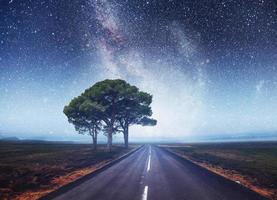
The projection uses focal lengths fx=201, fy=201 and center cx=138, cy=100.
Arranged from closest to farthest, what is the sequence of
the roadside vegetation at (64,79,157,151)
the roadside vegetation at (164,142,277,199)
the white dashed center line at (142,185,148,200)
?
the white dashed center line at (142,185,148,200), the roadside vegetation at (164,142,277,199), the roadside vegetation at (64,79,157,151)

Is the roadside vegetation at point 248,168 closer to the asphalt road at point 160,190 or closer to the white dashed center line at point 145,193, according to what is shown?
the asphalt road at point 160,190

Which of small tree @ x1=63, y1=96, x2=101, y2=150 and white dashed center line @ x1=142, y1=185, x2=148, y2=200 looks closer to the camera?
white dashed center line @ x1=142, y1=185, x2=148, y2=200

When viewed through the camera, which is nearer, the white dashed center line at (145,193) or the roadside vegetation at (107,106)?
the white dashed center line at (145,193)

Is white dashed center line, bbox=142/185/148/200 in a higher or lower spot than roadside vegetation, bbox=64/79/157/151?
lower

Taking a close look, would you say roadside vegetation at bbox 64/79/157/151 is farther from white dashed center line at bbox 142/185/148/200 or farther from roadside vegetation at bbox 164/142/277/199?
white dashed center line at bbox 142/185/148/200

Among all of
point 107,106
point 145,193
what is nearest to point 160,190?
point 145,193

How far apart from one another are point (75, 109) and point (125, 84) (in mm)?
10875

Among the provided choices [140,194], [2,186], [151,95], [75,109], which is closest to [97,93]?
[75,109]

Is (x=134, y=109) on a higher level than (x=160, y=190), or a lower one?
higher

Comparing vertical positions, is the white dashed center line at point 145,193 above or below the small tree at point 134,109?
below

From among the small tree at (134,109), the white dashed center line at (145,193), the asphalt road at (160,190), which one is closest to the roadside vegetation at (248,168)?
the asphalt road at (160,190)

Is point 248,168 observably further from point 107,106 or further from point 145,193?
point 107,106

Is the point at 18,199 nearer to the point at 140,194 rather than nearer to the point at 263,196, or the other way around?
the point at 140,194

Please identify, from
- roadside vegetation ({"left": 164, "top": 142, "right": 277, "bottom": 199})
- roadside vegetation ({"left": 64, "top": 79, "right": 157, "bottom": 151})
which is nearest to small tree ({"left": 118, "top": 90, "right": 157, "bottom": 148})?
roadside vegetation ({"left": 64, "top": 79, "right": 157, "bottom": 151})
